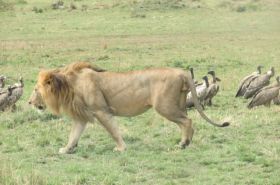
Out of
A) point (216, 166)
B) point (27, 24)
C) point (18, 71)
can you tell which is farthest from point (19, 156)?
point (27, 24)

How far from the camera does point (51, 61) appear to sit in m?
21.5

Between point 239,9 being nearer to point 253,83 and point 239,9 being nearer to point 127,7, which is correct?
point 127,7

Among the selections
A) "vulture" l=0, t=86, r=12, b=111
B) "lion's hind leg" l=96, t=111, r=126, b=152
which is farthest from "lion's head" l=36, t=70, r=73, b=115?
"vulture" l=0, t=86, r=12, b=111

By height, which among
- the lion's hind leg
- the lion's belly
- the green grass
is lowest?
the green grass

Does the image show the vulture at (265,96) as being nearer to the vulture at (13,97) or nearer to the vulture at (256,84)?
the vulture at (256,84)

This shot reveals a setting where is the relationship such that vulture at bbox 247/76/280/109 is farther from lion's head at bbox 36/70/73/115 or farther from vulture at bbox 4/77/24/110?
lion's head at bbox 36/70/73/115

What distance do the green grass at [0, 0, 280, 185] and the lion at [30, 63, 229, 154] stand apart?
35 centimetres

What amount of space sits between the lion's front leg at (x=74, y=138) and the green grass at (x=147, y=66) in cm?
13

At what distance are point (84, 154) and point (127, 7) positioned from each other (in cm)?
2931

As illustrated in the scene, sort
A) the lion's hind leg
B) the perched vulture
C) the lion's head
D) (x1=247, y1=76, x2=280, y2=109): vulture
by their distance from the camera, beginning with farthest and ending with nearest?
the perched vulture, (x1=247, y1=76, x2=280, y2=109): vulture, the lion's head, the lion's hind leg

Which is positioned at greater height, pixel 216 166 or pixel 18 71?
pixel 216 166

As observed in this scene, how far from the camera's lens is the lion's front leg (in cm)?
920

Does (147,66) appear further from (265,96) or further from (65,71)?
(65,71)

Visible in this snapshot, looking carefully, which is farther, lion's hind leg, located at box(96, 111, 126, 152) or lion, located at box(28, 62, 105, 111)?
lion, located at box(28, 62, 105, 111)
